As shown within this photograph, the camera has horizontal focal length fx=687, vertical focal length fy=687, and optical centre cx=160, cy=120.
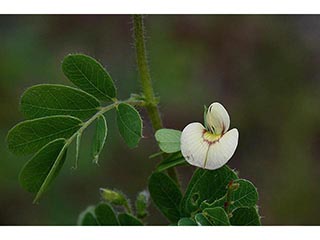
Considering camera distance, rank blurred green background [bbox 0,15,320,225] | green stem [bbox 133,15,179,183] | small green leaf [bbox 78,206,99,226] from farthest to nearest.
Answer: blurred green background [bbox 0,15,320,225], small green leaf [bbox 78,206,99,226], green stem [bbox 133,15,179,183]

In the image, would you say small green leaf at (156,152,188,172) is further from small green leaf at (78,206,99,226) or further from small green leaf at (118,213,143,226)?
small green leaf at (78,206,99,226)

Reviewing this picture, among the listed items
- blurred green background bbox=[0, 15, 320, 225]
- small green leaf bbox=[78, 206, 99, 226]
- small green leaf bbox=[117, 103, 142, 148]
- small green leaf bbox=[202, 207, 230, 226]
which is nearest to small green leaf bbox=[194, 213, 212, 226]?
small green leaf bbox=[202, 207, 230, 226]

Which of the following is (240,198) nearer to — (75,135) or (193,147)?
(193,147)

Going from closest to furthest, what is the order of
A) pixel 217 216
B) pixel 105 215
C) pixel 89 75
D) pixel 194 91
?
1. pixel 217 216
2. pixel 89 75
3. pixel 105 215
4. pixel 194 91

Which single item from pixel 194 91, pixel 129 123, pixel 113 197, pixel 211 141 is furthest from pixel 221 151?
pixel 194 91

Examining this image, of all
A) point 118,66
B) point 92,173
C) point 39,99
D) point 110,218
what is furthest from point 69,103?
point 118,66
